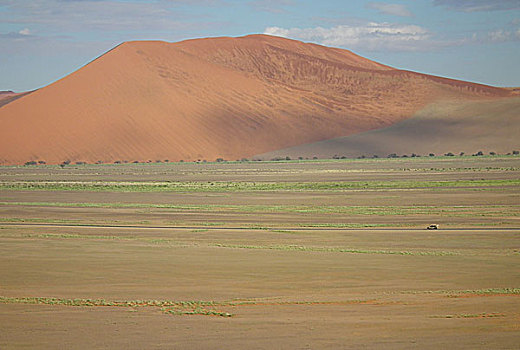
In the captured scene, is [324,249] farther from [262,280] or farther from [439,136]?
[439,136]

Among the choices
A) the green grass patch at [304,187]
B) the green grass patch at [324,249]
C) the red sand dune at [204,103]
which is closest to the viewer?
the green grass patch at [324,249]

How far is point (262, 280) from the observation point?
12.6 m

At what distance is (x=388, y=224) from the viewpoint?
2322 centimetres

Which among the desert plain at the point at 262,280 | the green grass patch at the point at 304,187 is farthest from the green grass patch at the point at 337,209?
the green grass patch at the point at 304,187

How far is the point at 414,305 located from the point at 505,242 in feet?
27.1

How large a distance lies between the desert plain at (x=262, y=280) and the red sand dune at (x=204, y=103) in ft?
289

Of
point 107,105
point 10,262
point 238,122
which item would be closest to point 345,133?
point 238,122

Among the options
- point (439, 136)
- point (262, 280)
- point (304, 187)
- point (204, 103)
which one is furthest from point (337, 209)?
point (439, 136)

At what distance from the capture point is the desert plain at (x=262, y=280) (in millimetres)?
8602

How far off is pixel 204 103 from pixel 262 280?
115304 millimetres

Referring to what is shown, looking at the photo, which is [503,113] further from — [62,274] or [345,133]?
[62,274]

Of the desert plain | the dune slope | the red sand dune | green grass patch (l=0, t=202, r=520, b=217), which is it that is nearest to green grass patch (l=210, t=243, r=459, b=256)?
the desert plain

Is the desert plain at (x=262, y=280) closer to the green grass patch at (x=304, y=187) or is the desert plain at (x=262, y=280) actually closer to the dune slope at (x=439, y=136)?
the green grass patch at (x=304, y=187)

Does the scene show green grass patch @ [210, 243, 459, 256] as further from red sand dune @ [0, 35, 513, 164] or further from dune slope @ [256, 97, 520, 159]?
dune slope @ [256, 97, 520, 159]
